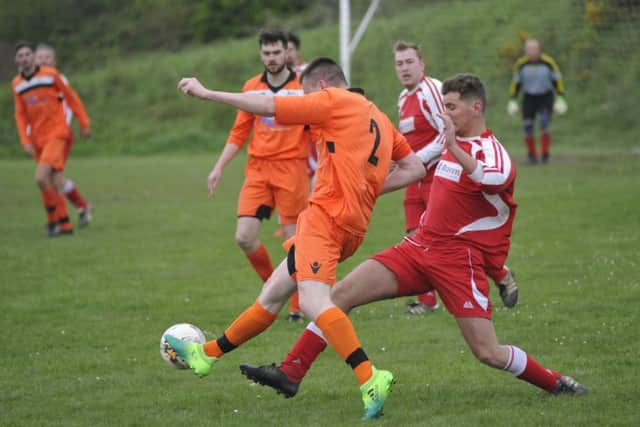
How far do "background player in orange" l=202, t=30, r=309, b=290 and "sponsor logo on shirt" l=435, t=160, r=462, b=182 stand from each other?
2702mm

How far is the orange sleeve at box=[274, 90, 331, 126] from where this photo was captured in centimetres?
571

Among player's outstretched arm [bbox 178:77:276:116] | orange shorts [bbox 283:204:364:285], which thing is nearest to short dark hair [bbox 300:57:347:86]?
player's outstretched arm [bbox 178:77:276:116]

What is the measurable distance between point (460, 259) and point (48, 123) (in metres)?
9.18

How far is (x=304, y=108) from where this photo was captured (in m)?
5.77

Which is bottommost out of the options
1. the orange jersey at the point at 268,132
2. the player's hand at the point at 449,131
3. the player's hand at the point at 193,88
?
the orange jersey at the point at 268,132

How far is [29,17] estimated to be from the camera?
3709cm

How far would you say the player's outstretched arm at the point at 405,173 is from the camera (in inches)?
252

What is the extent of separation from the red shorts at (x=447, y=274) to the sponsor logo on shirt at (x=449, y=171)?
390mm

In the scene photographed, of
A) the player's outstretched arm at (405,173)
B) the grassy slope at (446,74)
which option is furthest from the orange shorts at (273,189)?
the grassy slope at (446,74)

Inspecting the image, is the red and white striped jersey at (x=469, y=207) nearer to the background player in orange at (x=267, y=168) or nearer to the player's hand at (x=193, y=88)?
the player's hand at (x=193, y=88)

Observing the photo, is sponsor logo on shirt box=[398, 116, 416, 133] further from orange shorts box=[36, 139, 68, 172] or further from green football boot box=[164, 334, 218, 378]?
orange shorts box=[36, 139, 68, 172]

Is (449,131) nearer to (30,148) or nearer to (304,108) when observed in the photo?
(304,108)

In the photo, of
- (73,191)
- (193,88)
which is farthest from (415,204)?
(73,191)

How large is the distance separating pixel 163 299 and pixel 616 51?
1581 centimetres
